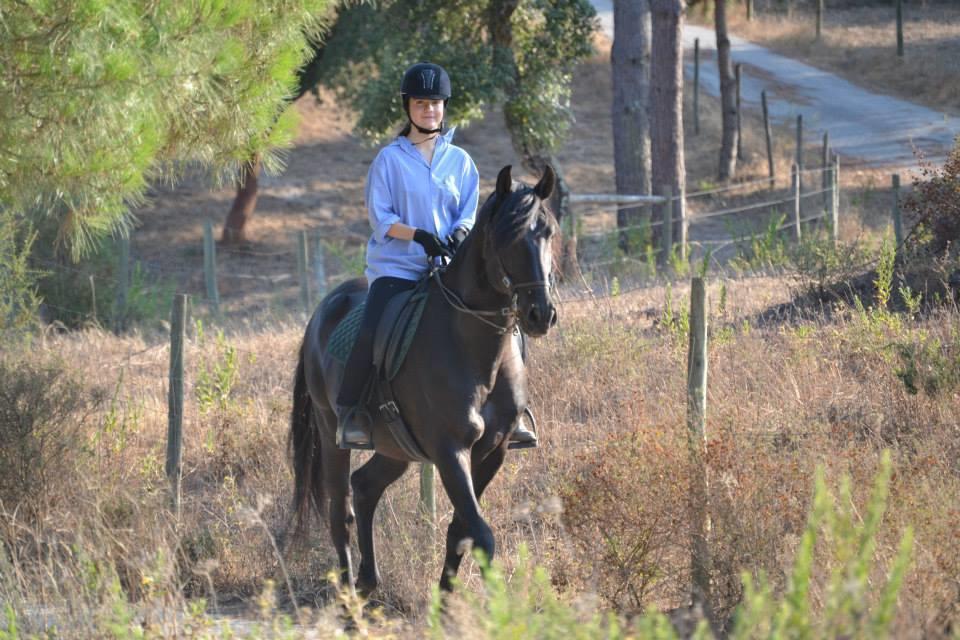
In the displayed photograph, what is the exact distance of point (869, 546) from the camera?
11.3 ft

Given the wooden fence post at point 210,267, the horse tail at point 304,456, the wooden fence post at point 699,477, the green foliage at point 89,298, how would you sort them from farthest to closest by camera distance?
the wooden fence post at point 210,267, the green foliage at point 89,298, the horse tail at point 304,456, the wooden fence post at point 699,477

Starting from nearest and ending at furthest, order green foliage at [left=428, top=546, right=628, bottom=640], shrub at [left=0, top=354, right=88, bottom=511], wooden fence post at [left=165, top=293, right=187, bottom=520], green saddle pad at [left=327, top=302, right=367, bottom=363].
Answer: green foliage at [left=428, top=546, right=628, bottom=640] < green saddle pad at [left=327, top=302, right=367, bottom=363] < shrub at [left=0, top=354, right=88, bottom=511] < wooden fence post at [left=165, top=293, right=187, bottom=520]

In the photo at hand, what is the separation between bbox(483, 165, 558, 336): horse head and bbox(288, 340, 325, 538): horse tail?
2.28 m

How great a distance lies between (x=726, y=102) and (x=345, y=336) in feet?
73.5

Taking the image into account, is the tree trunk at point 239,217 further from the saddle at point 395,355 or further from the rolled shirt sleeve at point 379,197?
the saddle at point 395,355


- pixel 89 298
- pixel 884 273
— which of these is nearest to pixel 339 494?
pixel 884 273

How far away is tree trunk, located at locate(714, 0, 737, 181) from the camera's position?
27.7 meters

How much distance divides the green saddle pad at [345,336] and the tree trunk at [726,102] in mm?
21890

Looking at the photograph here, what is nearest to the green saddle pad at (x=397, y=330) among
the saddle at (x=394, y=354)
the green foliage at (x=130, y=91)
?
the saddle at (x=394, y=354)

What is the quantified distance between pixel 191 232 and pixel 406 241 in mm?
23562

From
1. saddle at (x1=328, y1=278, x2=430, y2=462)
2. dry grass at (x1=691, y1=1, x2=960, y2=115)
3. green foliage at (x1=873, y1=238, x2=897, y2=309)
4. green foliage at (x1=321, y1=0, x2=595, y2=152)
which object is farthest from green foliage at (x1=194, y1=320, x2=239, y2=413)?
dry grass at (x1=691, y1=1, x2=960, y2=115)

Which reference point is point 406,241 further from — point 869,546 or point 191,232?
point 191,232

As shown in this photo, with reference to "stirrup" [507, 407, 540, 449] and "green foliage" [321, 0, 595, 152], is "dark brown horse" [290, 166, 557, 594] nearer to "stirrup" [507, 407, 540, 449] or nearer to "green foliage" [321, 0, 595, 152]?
"stirrup" [507, 407, 540, 449]

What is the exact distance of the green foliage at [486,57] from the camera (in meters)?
19.5
